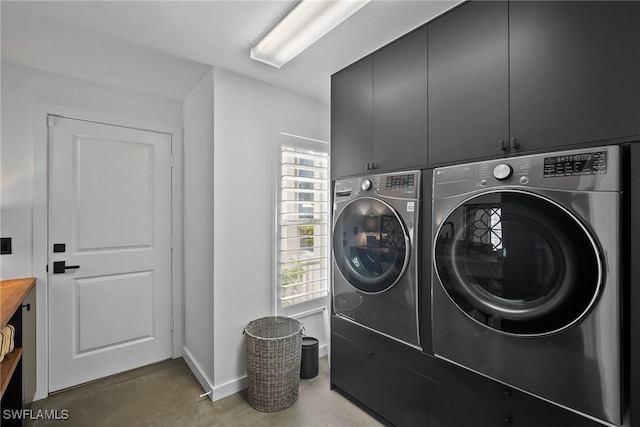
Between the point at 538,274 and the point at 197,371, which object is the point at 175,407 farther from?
the point at 538,274

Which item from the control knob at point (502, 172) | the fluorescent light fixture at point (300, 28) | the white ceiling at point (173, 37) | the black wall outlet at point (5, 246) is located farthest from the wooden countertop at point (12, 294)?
the control knob at point (502, 172)

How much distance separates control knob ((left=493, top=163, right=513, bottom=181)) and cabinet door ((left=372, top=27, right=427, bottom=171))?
15.9 inches

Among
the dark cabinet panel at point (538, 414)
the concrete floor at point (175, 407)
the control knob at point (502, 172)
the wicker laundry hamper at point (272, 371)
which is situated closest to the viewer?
the dark cabinet panel at point (538, 414)

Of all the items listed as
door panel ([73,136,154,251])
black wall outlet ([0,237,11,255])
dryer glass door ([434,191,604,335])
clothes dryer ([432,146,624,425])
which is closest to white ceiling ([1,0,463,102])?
door panel ([73,136,154,251])

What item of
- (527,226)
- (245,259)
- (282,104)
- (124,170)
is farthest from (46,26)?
(527,226)

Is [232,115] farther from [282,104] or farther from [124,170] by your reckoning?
[124,170]

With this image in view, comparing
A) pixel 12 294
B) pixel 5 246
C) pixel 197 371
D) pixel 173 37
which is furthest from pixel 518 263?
pixel 5 246

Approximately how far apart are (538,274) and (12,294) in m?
2.79

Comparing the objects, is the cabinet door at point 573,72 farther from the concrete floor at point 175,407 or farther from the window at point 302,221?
the concrete floor at point 175,407

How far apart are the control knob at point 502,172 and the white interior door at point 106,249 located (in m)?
2.66

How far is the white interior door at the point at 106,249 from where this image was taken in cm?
235

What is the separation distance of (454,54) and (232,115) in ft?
5.10

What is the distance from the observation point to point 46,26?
1757 mm

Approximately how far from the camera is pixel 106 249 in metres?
2.54
